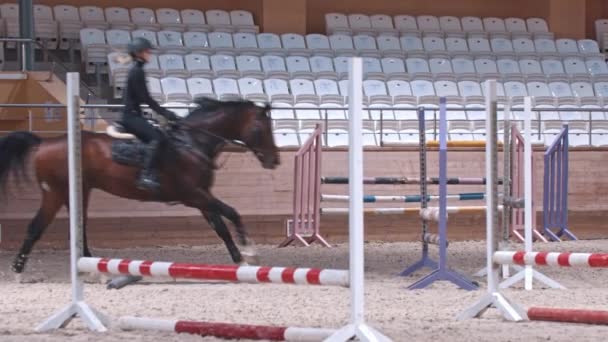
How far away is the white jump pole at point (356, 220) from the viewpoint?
502 cm

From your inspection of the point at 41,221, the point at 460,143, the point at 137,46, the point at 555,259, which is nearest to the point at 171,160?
the point at 137,46

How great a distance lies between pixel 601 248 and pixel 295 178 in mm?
3476

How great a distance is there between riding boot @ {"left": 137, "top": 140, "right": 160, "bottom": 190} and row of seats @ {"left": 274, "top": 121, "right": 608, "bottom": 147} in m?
3.80

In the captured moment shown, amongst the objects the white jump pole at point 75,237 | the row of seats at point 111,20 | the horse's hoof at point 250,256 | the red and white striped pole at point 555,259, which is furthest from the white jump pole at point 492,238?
the row of seats at point 111,20

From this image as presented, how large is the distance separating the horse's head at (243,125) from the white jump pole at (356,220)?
4.20 metres

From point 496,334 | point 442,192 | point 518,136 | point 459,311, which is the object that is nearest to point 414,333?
point 496,334

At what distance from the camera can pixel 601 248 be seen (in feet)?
38.3

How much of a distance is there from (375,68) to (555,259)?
10240 millimetres

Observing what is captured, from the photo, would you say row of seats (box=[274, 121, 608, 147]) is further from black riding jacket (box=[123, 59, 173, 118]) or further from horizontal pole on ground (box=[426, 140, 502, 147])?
black riding jacket (box=[123, 59, 173, 118])

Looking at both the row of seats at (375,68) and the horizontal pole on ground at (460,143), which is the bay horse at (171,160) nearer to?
the horizontal pole on ground at (460,143)

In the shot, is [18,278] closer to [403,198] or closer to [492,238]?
[403,198]

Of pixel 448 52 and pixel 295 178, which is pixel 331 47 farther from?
pixel 295 178

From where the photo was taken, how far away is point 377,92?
1512cm

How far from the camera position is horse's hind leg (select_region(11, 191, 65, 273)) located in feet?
30.2
